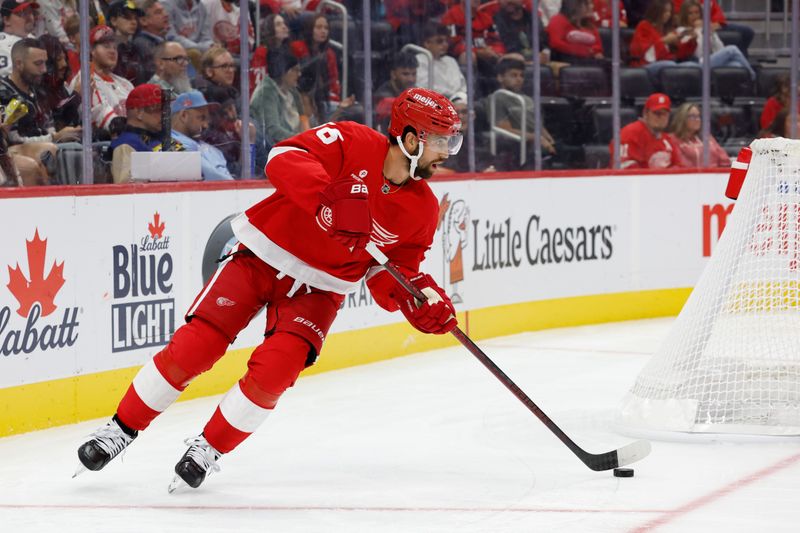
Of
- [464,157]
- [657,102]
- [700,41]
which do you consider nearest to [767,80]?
[700,41]

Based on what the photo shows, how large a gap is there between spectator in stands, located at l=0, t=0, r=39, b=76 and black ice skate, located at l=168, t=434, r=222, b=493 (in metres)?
1.70

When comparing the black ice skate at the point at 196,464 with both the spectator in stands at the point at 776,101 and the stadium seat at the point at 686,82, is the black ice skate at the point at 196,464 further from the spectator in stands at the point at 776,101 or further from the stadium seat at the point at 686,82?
the spectator in stands at the point at 776,101

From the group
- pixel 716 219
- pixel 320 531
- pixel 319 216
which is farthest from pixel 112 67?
pixel 716 219

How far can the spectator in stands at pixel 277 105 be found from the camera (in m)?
5.61

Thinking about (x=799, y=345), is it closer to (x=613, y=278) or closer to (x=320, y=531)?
(x=320, y=531)

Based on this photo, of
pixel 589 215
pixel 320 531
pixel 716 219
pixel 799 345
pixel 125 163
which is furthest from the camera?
pixel 716 219

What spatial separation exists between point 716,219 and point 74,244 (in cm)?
453

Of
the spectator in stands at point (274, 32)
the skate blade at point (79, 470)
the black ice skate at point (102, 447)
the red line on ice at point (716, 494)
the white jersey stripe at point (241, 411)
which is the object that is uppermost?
the spectator in stands at point (274, 32)

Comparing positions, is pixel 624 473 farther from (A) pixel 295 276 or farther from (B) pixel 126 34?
(B) pixel 126 34

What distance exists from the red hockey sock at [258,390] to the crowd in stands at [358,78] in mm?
1439

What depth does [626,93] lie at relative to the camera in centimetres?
779

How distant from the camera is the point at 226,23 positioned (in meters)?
5.45

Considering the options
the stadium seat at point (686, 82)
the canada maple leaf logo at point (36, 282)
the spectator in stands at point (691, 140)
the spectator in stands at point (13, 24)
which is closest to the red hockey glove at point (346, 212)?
the canada maple leaf logo at point (36, 282)

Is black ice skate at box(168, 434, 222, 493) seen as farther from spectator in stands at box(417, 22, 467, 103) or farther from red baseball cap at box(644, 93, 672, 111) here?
red baseball cap at box(644, 93, 672, 111)
